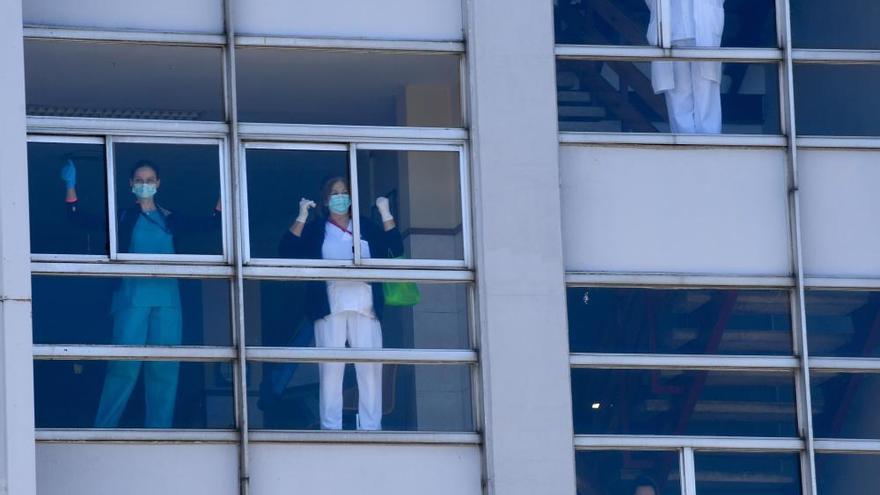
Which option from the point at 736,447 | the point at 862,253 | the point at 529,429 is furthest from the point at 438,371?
the point at 862,253

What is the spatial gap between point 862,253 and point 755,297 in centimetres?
90

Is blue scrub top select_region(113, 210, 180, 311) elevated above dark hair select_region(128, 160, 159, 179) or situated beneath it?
situated beneath

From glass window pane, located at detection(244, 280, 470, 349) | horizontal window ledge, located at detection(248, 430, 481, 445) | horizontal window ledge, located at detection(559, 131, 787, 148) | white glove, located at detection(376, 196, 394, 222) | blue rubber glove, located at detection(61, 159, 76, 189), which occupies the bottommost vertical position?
horizontal window ledge, located at detection(248, 430, 481, 445)

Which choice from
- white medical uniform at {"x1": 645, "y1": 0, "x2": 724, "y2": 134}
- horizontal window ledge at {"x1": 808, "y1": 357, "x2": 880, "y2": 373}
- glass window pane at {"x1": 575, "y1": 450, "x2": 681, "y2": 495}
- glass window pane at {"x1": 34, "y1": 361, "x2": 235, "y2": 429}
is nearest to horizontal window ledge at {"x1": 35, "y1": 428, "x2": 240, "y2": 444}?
glass window pane at {"x1": 34, "y1": 361, "x2": 235, "y2": 429}

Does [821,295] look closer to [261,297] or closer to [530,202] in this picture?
[530,202]

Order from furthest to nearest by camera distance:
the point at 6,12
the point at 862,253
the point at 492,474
→ 1. the point at 862,253
2. the point at 492,474
3. the point at 6,12

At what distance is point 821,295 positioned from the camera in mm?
15320

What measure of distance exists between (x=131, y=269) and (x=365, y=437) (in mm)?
2040

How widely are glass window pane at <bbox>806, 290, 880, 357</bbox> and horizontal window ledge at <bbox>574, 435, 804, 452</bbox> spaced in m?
0.77

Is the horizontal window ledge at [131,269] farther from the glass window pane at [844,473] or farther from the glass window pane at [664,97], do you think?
the glass window pane at [844,473]

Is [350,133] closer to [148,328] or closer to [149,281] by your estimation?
[149,281]

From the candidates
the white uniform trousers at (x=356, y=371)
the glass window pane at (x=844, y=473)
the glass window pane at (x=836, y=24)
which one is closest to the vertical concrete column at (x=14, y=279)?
the white uniform trousers at (x=356, y=371)

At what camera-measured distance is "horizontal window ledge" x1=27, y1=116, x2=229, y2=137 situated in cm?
1451

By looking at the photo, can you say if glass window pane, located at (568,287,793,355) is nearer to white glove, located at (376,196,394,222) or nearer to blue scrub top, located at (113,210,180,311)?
white glove, located at (376,196,394,222)
